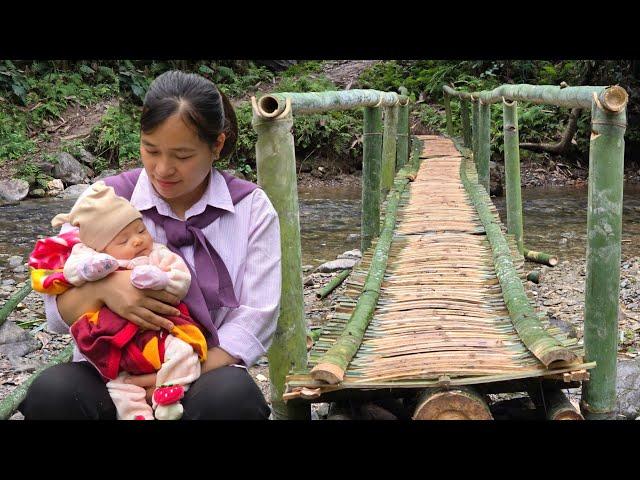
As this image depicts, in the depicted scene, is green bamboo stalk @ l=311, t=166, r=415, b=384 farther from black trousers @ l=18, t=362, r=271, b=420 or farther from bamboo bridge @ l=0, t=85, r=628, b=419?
black trousers @ l=18, t=362, r=271, b=420

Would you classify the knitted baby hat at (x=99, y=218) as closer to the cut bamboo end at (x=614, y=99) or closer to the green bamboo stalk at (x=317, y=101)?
the green bamboo stalk at (x=317, y=101)

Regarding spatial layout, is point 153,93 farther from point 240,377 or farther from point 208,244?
point 240,377

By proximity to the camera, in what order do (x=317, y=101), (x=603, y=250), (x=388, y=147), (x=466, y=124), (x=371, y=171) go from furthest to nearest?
(x=466, y=124) → (x=388, y=147) → (x=371, y=171) → (x=317, y=101) → (x=603, y=250)

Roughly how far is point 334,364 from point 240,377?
0.41 metres

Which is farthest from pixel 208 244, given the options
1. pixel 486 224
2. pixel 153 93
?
pixel 486 224

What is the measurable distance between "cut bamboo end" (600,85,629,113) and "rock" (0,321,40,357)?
4.06 m

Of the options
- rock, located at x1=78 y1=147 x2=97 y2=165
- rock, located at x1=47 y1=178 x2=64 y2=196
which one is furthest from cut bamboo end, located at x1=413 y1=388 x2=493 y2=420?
rock, located at x1=78 y1=147 x2=97 y2=165

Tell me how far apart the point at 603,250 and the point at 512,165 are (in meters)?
3.69

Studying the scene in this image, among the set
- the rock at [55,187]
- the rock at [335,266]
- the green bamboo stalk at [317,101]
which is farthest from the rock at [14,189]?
the green bamboo stalk at [317,101]

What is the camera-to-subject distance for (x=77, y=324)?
1.91 meters

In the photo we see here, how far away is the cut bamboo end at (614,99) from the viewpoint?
89.4 inches

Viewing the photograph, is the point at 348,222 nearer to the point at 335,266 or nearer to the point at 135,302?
the point at 335,266

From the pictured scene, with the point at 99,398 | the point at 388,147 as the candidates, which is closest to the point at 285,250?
the point at 99,398

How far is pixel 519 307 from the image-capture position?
287cm
